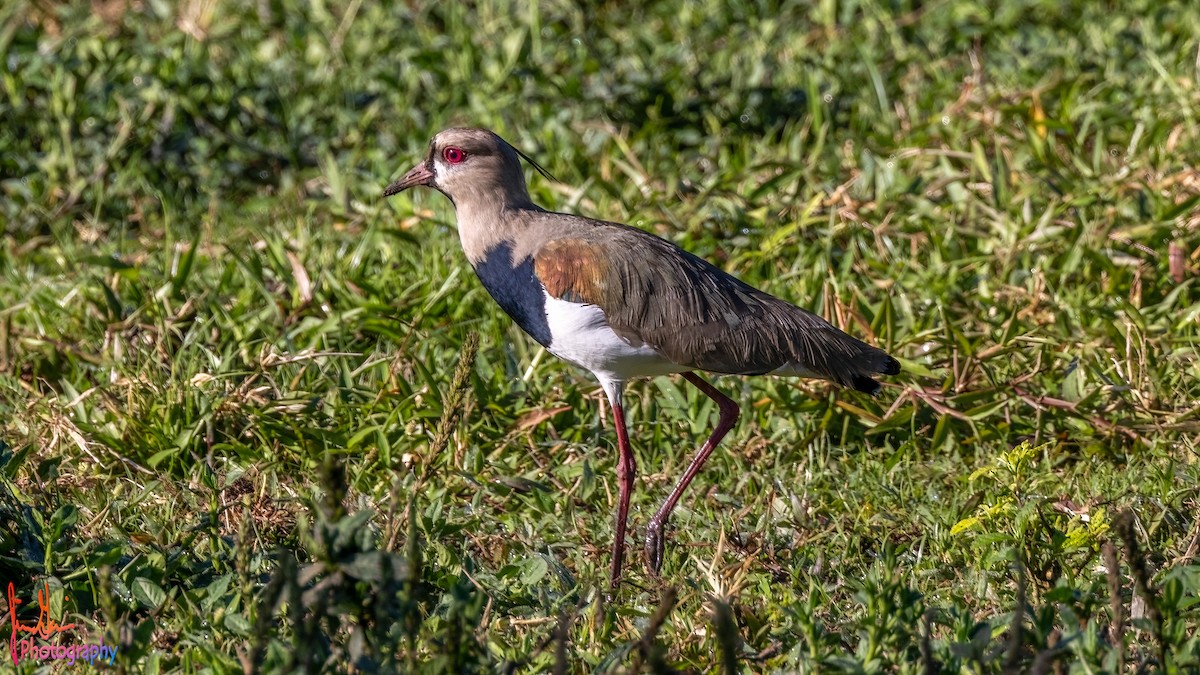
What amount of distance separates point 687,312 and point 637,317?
→ 16 centimetres

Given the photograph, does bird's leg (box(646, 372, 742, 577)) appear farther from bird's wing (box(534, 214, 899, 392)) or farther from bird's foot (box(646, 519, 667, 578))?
bird's wing (box(534, 214, 899, 392))

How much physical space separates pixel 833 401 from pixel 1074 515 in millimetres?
928

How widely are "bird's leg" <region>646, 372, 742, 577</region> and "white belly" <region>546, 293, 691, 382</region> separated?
Result: 39 centimetres

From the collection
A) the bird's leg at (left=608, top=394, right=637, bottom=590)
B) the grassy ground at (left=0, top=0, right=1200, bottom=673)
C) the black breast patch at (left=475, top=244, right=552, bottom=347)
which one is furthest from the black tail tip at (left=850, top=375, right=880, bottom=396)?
the black breast patch at (left=475, top=244, right=552, bottom=347)

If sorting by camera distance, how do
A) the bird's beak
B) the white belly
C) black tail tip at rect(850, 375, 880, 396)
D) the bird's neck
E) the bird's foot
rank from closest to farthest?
the bird's foot, the white belly, black tail tip at rect(850, 375, 880, 396), the bird's neck, the bird's beak

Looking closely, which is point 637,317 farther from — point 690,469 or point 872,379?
point 872,379

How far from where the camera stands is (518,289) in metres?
4.39

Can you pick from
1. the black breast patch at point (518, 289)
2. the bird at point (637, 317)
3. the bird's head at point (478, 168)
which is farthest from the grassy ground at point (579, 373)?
the bird's head at point (478, 168)

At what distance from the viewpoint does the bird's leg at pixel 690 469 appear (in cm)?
420

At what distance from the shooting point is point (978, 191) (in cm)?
589

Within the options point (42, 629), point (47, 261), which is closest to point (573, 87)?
point (47, 261)

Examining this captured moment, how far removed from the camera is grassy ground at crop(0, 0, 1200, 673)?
354 cm

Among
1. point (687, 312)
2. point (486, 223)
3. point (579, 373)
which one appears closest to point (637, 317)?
point (687, 312)
